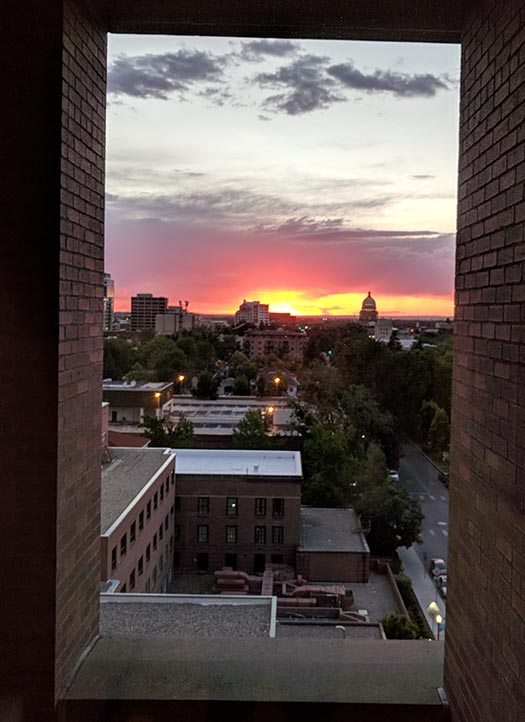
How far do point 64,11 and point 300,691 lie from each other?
2.20 meters

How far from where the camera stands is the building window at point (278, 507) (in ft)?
39.8

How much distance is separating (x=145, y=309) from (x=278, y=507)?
5.40m

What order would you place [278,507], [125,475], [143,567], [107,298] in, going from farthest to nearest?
[278,507], [125,475], [143,567], [107,298]

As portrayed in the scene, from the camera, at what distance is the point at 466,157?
1.73 meters

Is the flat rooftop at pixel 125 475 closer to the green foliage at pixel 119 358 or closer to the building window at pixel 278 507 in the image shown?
the green foliage at pixel 119 358

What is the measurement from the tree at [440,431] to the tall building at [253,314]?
3.45 m

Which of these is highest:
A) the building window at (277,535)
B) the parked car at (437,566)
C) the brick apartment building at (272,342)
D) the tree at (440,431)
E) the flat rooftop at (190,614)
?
the brick apartment building at (272,342)

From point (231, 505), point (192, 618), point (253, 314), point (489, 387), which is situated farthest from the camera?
point (231, 505)

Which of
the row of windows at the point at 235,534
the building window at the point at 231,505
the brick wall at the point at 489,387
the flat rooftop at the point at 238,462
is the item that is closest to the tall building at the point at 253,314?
the flat rooftop at the point at 238,462

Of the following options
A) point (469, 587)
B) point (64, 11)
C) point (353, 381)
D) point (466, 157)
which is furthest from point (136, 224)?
point (353, 381)

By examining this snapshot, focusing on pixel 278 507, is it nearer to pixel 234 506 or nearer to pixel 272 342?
pixel 234 506

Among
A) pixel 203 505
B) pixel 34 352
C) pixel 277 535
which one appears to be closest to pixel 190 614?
pixel 34 352

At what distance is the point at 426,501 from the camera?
1343cm

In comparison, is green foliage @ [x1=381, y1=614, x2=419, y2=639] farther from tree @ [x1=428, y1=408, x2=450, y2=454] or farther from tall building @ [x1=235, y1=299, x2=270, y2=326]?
tall building @ [x1=235, y1=299, x2=270, y2=326]
